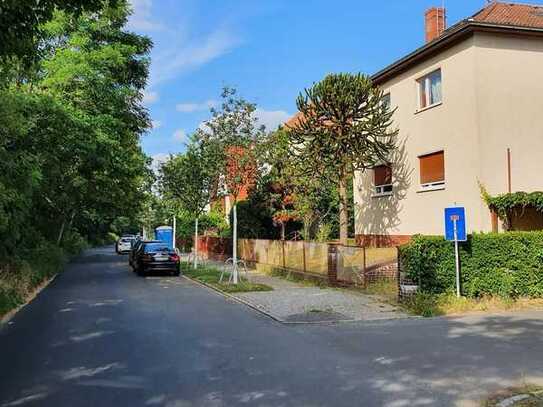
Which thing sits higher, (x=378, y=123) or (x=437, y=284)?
(x=378, y=123)

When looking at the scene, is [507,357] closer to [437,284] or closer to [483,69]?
[437,284]

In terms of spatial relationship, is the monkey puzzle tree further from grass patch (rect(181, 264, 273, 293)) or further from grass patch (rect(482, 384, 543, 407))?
grass patch (rect(482, 384, 543, 407))

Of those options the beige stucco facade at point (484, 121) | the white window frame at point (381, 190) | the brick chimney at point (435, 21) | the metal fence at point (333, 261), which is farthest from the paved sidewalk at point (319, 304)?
the brick chimney at point (435, 21)

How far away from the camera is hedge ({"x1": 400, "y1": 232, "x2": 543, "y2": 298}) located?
1416cm

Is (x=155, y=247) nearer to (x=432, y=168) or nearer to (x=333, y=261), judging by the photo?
(x=333, y=261)

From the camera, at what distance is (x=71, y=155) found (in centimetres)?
2177

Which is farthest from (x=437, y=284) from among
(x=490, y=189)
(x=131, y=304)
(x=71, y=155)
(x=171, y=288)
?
(x=71, y=155)

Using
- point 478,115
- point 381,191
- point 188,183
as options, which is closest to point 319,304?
point 478,115

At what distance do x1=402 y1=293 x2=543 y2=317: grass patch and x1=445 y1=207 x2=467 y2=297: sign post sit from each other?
0.46 m

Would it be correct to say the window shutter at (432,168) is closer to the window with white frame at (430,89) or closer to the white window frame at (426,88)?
the white window frame at (426,88)

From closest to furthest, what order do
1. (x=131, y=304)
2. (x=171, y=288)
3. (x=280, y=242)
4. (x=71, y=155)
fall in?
1. (x=131, y=304)
2. (x=171, y=288)
3. (x=71, y=155)
4. (x=280, y=242)

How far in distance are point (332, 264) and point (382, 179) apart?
24.5 ft

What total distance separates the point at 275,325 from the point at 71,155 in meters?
13.0

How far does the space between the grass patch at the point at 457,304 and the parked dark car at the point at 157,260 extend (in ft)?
48.4
